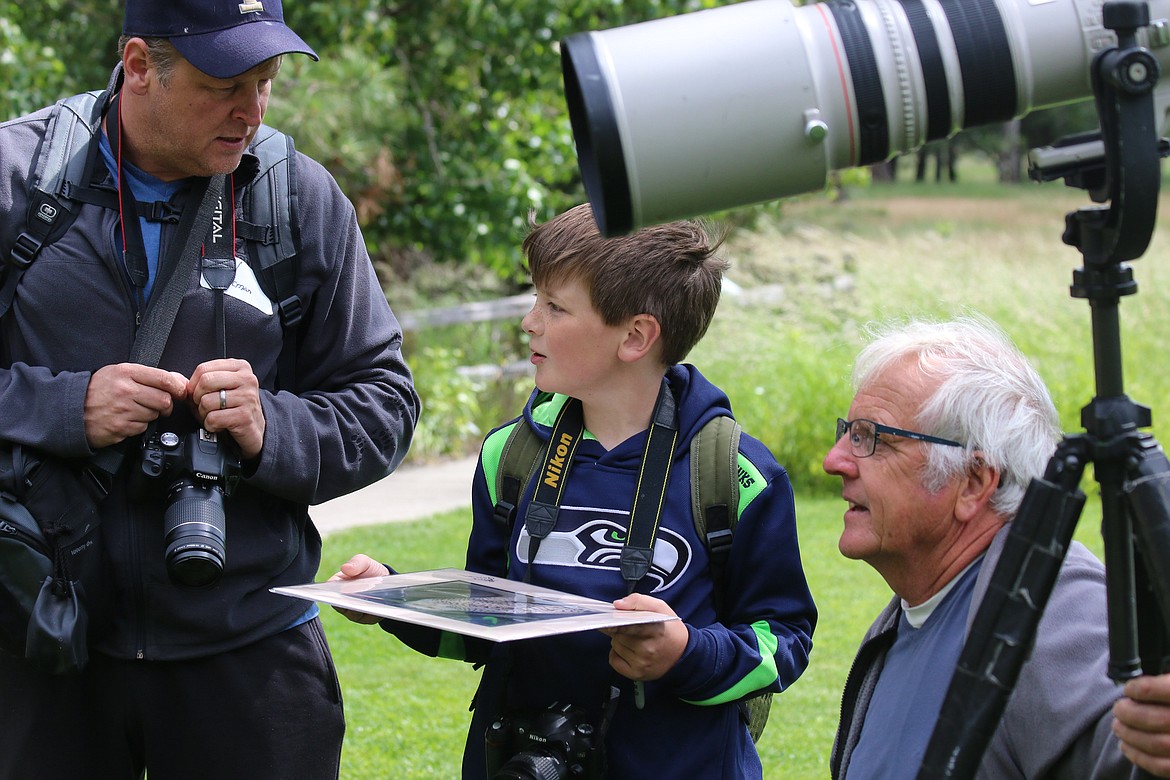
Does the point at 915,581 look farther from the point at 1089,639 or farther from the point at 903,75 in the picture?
the point at 903,75

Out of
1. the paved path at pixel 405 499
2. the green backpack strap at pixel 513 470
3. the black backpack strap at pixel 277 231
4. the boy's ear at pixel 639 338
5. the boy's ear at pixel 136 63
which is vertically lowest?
the paved path at pixel 405 499

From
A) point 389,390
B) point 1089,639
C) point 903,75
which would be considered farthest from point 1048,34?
point 389,390

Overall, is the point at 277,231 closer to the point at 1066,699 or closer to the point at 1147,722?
the point at 1066,699

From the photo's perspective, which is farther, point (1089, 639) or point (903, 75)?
point (1089, 639)

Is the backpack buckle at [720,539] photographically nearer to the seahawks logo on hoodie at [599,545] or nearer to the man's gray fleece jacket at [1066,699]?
the seahawks logo on hoodie at [599,545]

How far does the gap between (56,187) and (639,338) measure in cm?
110

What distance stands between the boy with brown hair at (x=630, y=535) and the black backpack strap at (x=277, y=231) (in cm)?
45

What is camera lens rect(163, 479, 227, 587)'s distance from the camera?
2234mm

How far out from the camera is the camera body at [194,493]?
2242mm

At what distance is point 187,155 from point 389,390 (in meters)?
0.58

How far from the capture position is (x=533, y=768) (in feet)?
7.13

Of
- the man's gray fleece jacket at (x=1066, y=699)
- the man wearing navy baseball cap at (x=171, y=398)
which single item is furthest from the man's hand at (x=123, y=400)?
the man's gray fleece jacket at (x=1066, y=699)

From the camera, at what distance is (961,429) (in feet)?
6.88

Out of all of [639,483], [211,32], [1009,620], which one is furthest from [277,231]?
[1009,620]
